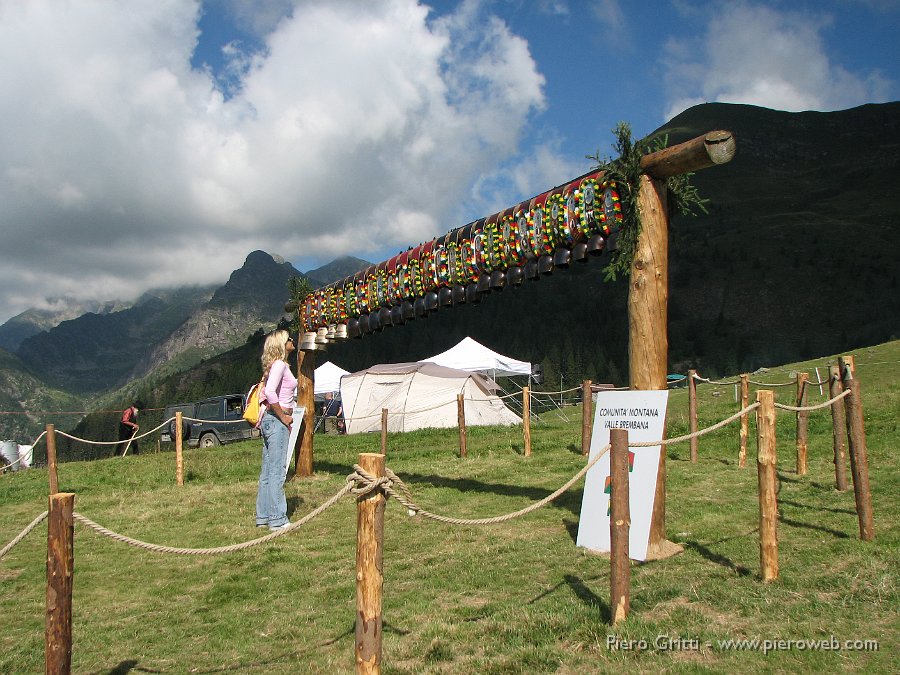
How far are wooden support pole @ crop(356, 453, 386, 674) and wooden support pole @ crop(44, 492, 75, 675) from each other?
1380 millimetres

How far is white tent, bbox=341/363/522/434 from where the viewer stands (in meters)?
20.1

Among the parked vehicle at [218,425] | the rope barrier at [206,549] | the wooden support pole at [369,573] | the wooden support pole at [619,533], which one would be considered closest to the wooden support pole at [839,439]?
the wooden support pole at [619,533]

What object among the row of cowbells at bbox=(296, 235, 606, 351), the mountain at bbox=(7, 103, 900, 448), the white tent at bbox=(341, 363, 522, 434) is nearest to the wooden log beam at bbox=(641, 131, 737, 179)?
the row of cowbells at bbox=(296, 235, 606, 351)

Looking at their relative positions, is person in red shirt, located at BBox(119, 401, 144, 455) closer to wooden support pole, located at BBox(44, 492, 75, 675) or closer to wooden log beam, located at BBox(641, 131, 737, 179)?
wooden support pole, located at BBox(44, 492, 75, 675)

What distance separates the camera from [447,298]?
9.00 m

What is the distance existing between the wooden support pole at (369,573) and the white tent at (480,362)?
18954mm

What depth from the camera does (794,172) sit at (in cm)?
18262

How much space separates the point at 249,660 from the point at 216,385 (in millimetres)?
81568

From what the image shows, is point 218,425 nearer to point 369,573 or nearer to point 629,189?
point 629,189

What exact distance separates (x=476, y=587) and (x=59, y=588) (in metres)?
2.82

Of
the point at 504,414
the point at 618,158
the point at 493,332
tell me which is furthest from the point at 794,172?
the point at 618,158

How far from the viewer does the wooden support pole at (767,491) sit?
179 inches

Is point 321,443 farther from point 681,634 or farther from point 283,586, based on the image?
point 681,634

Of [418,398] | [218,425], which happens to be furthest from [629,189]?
[218,425]
